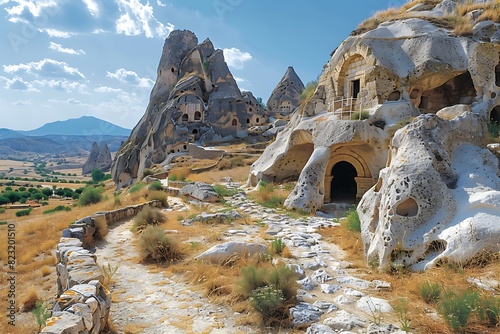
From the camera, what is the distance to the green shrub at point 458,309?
304cm

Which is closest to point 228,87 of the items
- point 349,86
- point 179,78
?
point 179,78

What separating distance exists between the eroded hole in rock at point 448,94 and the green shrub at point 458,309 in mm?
10662

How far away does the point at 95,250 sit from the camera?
23.3 ft

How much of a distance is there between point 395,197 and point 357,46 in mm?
9111

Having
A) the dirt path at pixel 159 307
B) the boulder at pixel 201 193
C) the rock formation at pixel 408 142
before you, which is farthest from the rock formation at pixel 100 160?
the dirt path at pixel 159 307

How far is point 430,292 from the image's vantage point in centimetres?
376

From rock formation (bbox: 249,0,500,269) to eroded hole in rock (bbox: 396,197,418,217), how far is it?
0.05 ft

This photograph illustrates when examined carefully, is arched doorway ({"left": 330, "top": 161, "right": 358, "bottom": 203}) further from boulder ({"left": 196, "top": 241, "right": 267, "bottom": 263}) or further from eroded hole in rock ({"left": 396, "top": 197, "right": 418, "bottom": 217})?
boulder ({"left": 196, "top": 241, "right": 267, "bottom": 263})

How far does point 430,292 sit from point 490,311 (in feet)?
2.14

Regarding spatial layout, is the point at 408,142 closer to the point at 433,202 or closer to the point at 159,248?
the point at 433,202

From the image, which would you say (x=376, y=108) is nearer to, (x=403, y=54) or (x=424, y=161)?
(x=403, y=54)

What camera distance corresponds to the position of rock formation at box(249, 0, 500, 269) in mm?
4867

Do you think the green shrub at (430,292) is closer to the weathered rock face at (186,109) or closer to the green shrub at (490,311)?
the green shrub at (490,311)

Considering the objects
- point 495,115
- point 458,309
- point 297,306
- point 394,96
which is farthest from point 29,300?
point 495,115
